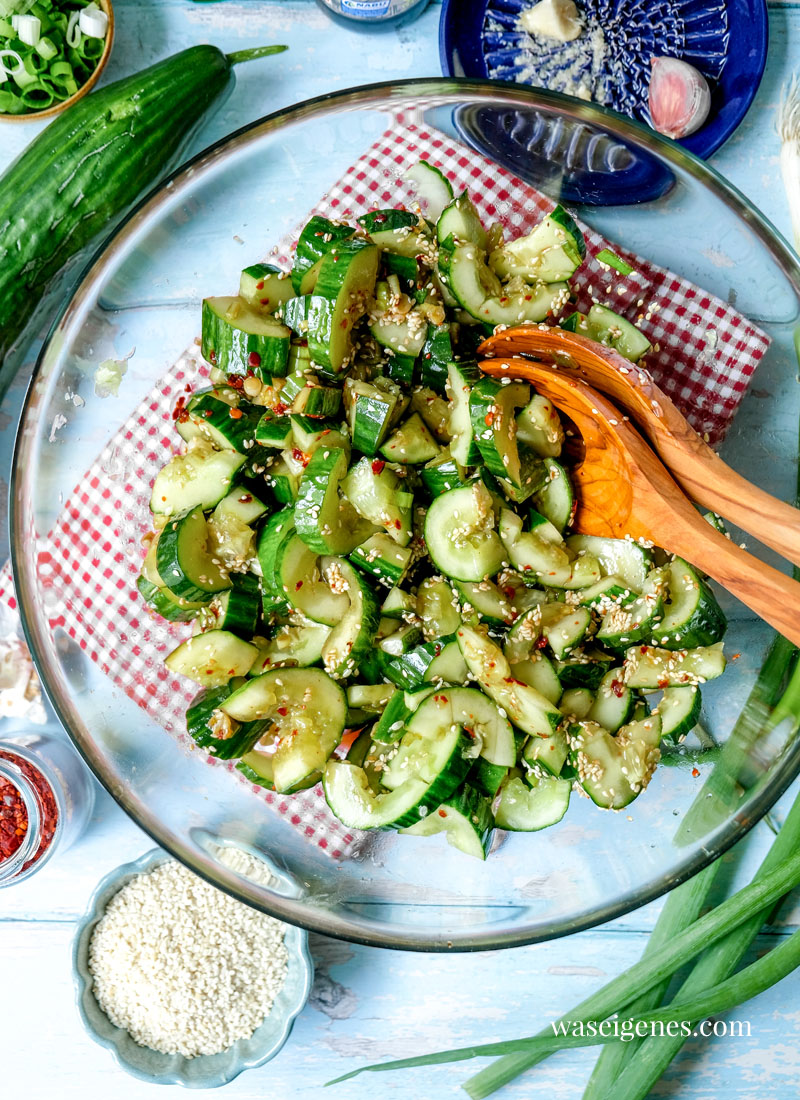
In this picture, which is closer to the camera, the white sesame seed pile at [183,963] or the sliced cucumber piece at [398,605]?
the sliced cucumber piece at [398,605]

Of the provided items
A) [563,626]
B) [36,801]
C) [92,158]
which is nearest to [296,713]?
[563,626]

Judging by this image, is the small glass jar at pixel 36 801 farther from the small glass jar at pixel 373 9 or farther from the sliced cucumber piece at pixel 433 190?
the small glass jar at pixel 373 9

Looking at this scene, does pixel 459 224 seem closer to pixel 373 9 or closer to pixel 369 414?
pixel 369 414

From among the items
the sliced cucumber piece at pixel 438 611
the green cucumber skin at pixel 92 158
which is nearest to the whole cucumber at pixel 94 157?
the green cucumber skin at pixel 92 158

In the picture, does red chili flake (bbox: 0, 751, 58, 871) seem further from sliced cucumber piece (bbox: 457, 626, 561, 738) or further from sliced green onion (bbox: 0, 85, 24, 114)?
sliced green onion (bbox: 0, 85, 24, 114)

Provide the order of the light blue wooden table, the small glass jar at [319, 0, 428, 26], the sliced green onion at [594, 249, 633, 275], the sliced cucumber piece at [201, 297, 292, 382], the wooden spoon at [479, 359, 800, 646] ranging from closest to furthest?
the wooden spoon at [479, 359, 800, 646]
the sliced cucumber piece at [201, 297, 292, 382]
the sliced green onion at [594, 249, 633, 275]
the small glass jar at [319, 0, 428, 26]
the light blue wooden table

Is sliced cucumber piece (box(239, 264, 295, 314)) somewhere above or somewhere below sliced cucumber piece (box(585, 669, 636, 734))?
above

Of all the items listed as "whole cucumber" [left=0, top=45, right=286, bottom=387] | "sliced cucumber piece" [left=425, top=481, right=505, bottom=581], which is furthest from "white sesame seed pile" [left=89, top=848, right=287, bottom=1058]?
"whole cucumber" [left=0, top=45, right=286, bottom=387]
